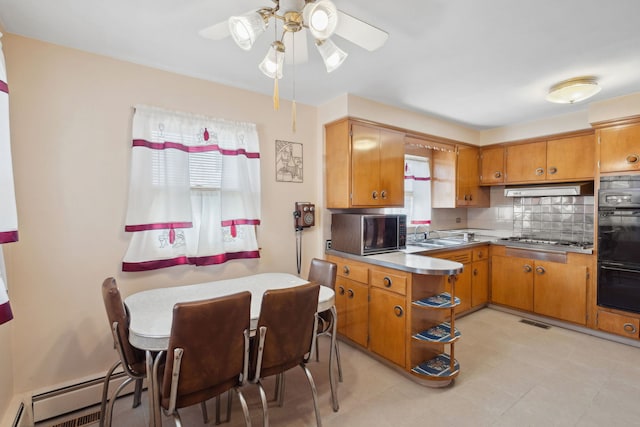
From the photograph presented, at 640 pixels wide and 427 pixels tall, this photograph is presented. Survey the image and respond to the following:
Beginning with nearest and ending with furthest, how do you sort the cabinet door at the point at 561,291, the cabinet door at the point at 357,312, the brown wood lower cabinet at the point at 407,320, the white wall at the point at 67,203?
the white wall at the point at 67,203
the brown wood lower cabinet at the point at 407,320
the cabinet door at the point at 357,312
the cabinet door at the point at 561,291

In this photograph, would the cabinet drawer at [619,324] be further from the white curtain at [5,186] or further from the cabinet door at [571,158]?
the white curtain at [5,186]

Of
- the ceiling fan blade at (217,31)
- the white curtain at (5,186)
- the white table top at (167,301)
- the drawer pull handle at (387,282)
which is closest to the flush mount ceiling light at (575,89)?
the drawer pull handle at (387,282)

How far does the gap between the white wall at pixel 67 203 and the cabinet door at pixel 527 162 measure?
155 inches

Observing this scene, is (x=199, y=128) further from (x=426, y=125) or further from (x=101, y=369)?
(x=426, y=125)

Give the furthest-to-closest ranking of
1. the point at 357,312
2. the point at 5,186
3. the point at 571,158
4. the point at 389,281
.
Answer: the point at 571,158 < the point at 357,312 < the point at 389,281 < the point at 5,186

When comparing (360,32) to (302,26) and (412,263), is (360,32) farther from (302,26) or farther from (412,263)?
(412,263)

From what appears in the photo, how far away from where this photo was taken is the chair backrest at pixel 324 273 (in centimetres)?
222

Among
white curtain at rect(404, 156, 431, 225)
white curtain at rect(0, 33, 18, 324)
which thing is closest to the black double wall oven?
white curtain at rect(404, 156, 431, 225)

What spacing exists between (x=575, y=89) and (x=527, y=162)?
140 centimetres

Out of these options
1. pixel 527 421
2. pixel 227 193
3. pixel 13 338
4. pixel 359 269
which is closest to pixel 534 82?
pixel 359 269

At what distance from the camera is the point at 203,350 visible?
130 cm

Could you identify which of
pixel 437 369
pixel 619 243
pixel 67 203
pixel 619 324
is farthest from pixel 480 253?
pixel 67 203

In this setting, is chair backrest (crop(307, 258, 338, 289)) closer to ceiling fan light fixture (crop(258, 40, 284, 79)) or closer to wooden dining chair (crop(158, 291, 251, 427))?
wooden dining chair (crop(158, 291, 251, 427))

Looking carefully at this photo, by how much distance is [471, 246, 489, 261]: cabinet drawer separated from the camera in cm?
359
